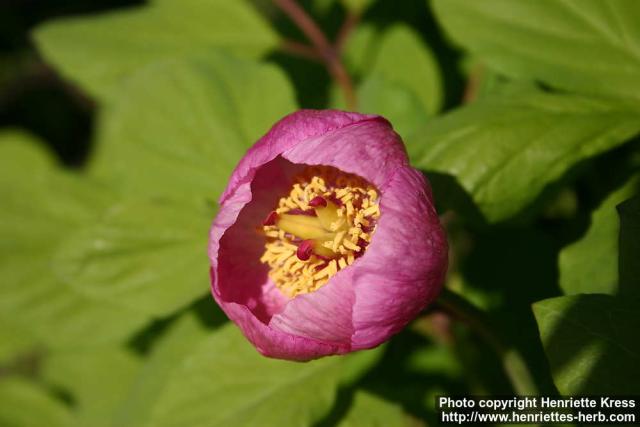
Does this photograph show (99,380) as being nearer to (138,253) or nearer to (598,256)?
(138,253)

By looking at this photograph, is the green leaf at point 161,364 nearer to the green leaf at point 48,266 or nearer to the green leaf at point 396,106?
the green leaf at point 48,266

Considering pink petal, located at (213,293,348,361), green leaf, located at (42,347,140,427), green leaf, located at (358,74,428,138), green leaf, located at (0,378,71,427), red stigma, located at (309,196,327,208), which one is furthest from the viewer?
green leaf, located at (0,378,71,427)

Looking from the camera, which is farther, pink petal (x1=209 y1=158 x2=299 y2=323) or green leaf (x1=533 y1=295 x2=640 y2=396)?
pink petal (x1=209 y1=158 x2=299 y2=323)

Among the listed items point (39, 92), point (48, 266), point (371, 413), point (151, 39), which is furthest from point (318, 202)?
point (39, 92)

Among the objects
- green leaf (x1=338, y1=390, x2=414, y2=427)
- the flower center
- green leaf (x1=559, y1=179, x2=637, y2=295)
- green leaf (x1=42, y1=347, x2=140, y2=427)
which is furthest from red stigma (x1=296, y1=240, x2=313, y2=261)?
green leaf (x1=42, y1=347, x2=140, y2=427)

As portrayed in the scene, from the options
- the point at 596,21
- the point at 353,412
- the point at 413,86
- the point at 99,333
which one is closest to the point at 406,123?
the point at 413,86

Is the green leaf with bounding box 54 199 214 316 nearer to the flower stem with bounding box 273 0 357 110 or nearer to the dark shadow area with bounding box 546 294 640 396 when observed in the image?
the flower stem with bounding box 273 0 357 110

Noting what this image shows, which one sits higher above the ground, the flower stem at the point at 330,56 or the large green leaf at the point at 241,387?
the flower stem at the point at 330,56

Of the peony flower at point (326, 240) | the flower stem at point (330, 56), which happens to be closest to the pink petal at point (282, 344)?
the peony flower at point (326, 240)
